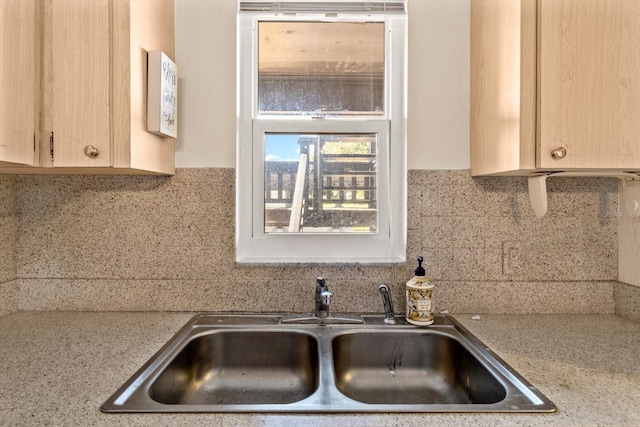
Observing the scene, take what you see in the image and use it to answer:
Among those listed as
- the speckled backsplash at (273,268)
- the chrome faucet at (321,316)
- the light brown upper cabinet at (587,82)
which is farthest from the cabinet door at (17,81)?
the light brown upper cabinet at (587,82)

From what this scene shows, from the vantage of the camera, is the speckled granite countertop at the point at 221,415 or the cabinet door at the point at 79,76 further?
the cabinet door at the point at 79,76

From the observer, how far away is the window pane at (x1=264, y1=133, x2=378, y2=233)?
1.47m

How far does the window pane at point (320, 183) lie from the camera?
1468 millimetres

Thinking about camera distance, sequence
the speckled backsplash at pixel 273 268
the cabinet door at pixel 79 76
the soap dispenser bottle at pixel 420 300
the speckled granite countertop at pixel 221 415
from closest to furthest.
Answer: the speckled granite countertop at pixel 221 415
the cabinet door at pixel 79 76
the soap dispenser bottle at pixel 420 300
the speckled backsplash at pixel 273 268

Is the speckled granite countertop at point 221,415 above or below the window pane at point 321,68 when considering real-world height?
below

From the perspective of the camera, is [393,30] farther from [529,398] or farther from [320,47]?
[529,398]

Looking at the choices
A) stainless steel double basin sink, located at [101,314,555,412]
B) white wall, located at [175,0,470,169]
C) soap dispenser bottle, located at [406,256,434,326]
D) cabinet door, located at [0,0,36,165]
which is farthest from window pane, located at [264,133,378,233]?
cabinet door, located at [0,0,36,165]

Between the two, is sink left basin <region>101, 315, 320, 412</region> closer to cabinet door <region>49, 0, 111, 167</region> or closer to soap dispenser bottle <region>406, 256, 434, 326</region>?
soap dispenser bottle <region>406, 256, 434, 326</region>

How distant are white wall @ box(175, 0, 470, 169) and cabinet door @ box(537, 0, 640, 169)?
39 centimetres

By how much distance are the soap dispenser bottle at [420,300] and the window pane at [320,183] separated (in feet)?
0.91

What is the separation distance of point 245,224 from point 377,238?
0.52 meters

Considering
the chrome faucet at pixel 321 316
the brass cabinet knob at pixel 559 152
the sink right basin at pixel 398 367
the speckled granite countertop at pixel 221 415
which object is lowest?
the sink right basin at pixel 398 367

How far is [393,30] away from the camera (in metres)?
1.44

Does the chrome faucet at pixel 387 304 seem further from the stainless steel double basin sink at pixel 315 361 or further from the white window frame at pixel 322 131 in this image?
the white window frame at pixel 322 131
